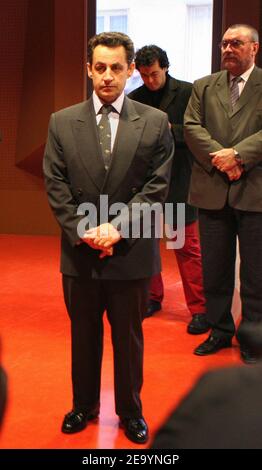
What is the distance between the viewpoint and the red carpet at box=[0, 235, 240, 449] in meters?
Answer: 2.51

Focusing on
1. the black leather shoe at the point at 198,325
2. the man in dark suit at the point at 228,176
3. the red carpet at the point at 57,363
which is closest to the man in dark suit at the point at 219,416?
the red carpet at the point at 57,363

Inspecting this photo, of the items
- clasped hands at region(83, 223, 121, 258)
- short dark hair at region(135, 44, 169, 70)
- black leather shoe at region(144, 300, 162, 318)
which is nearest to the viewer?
clasped hands at region(83, 223, 121, 258)

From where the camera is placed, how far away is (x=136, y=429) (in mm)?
2488

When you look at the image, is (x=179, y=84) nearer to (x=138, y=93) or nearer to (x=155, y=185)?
(x=138, y=93)

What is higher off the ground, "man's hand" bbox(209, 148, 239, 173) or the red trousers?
"man's hand" bbox(209, 148, 239, 173)

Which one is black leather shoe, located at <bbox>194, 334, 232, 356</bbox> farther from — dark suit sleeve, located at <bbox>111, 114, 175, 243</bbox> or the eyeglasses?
the eyeglasses

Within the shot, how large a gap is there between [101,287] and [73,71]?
450 centimetres

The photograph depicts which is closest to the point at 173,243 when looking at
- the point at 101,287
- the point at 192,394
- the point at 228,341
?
the point at 228,341

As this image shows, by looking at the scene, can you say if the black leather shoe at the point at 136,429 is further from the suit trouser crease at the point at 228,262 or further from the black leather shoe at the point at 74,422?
the suit trouser crease at the point at 228,262

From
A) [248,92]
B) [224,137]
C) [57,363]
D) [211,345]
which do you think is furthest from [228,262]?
[57,363]

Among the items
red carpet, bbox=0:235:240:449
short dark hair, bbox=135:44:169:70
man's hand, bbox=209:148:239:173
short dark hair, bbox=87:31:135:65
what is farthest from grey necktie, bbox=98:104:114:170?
short dark hair, bbox=135:44:169:70

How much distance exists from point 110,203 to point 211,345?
1331 millimetres

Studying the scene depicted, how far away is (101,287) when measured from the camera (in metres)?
2.49

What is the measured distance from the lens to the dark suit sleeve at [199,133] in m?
3.32
